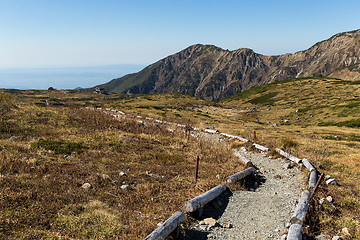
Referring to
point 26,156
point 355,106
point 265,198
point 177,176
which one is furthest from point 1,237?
point 355,106

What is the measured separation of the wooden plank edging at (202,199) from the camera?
355 inches

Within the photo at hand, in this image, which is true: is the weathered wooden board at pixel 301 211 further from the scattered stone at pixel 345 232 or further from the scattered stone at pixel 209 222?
the scattered stone at pixel 209 222

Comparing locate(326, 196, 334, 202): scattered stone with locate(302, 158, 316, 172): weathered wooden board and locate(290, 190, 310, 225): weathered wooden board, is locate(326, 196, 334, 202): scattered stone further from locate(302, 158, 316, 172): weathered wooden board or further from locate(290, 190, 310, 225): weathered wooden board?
locate(302, 158, 316, 172): weathered wooden board

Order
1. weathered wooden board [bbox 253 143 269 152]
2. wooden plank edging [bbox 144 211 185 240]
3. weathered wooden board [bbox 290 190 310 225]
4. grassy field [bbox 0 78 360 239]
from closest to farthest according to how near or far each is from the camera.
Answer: wooden plank edging [bbox 144 211 185 240]
grassy field [bbox 0 78 360 239]
weathered wooden board [bbox 290 190 310 225]
weathered wooden board [bbox 253 143 269 152]

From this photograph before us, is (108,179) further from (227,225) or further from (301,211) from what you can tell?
(301,211)

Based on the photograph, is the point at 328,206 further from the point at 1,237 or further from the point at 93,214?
the point at 1,237

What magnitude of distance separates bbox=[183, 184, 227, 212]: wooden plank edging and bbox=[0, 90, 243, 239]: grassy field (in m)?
0.59

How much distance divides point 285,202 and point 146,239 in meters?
8.10

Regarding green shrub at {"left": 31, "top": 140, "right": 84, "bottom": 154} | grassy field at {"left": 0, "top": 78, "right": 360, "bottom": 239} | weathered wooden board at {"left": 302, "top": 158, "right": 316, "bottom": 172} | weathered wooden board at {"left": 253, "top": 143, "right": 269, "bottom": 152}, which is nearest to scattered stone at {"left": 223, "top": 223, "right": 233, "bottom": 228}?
grassy field at {"left": 0, "top": 78, "right": 360, "bottom": 239}

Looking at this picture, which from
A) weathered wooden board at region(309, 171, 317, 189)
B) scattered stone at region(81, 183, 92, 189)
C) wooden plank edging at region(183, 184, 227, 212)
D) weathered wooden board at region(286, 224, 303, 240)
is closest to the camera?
weathered wooden board at region(286, 224, 303, 240)

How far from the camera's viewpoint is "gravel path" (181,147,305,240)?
8.36 metres

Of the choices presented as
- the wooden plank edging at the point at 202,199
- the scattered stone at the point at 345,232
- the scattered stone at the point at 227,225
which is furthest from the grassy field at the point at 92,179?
the scattered stone at the point at 345,232

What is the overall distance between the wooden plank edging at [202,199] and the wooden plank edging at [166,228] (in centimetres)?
88

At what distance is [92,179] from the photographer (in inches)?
448
